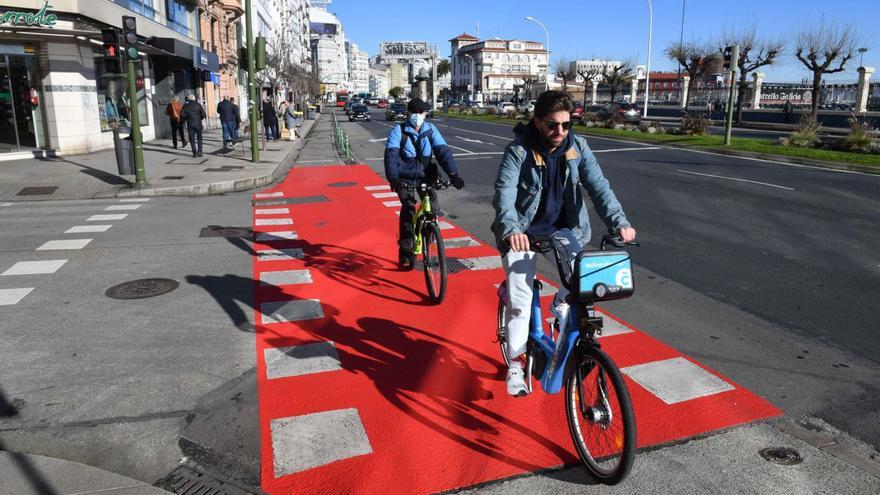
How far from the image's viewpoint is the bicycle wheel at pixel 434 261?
5.98 m

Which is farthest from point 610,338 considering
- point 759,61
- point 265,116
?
point 759,61

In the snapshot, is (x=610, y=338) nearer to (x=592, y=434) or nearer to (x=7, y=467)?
(x=592, y=434)

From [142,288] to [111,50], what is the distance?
774 centimetres

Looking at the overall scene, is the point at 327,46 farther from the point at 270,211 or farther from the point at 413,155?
the point at 413,155

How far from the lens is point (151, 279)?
7.02m

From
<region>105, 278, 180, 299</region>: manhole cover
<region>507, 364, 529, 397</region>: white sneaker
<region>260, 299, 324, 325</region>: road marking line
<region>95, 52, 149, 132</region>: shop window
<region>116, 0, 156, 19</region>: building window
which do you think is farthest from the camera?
<region>116, 0, 156, 19</region>: building window

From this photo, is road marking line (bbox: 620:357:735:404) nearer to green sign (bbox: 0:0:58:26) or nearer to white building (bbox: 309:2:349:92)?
green sign (bbox: 0:0:58:26)

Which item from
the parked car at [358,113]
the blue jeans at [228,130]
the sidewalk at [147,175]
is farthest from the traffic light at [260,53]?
the parked car at [358,113]

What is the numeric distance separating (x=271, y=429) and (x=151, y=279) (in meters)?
3.97

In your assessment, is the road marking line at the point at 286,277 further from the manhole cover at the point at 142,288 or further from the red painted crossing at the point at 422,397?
the manhole cover at the point at 142,288

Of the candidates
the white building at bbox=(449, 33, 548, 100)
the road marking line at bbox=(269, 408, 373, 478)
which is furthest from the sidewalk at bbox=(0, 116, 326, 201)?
the white building at bbox=(449, 33, 548, 100)

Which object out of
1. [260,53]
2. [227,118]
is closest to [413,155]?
[260,53]

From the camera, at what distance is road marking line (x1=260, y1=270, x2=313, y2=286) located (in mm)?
6906

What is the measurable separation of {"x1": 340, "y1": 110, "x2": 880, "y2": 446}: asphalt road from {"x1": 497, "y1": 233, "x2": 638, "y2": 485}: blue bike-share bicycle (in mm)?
1614
